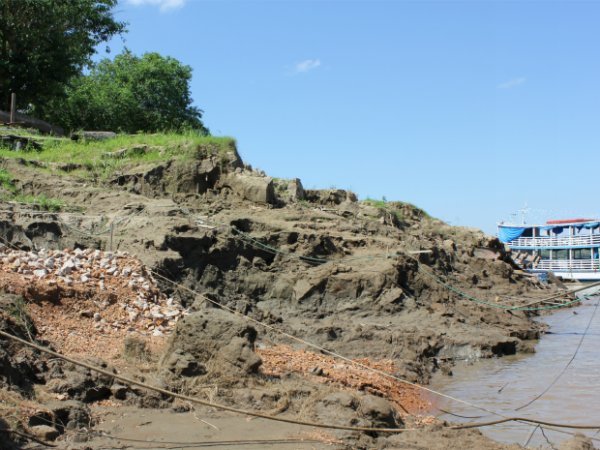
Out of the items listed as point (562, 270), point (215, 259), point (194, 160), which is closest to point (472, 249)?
point (194, 160)

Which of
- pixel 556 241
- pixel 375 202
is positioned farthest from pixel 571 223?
pixel 375 202

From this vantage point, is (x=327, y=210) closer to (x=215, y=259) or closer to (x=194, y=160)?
(x=194, y=160)

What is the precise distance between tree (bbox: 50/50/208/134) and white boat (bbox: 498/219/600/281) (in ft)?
61.6

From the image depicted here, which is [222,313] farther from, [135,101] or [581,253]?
[581,253]

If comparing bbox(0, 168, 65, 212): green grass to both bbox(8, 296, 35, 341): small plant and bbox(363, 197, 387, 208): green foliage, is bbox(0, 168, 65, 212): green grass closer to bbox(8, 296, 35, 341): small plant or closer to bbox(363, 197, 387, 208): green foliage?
bbox(8, 296, 35, 341): small plant

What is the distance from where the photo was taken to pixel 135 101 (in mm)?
28859

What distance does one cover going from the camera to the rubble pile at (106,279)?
8695mm

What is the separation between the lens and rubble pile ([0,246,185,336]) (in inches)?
342

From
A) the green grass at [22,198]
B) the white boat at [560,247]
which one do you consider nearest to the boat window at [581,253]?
the white boat at [560,247]

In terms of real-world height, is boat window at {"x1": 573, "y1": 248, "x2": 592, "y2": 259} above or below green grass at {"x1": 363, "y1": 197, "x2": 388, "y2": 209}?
below

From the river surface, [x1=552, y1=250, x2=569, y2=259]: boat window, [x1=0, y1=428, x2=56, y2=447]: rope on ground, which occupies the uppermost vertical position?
[x1=552, y1=250, x2=569, y2=259]: boat window

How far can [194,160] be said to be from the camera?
1452cm

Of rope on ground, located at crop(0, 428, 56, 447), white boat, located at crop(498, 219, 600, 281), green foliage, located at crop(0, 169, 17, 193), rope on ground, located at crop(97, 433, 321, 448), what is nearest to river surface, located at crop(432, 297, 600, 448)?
rope on ground, located at crop(97, 433, 321, 448)

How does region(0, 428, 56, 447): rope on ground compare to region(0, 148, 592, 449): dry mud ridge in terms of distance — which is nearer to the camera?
region(0, 428, 56, 447): rope on ground
